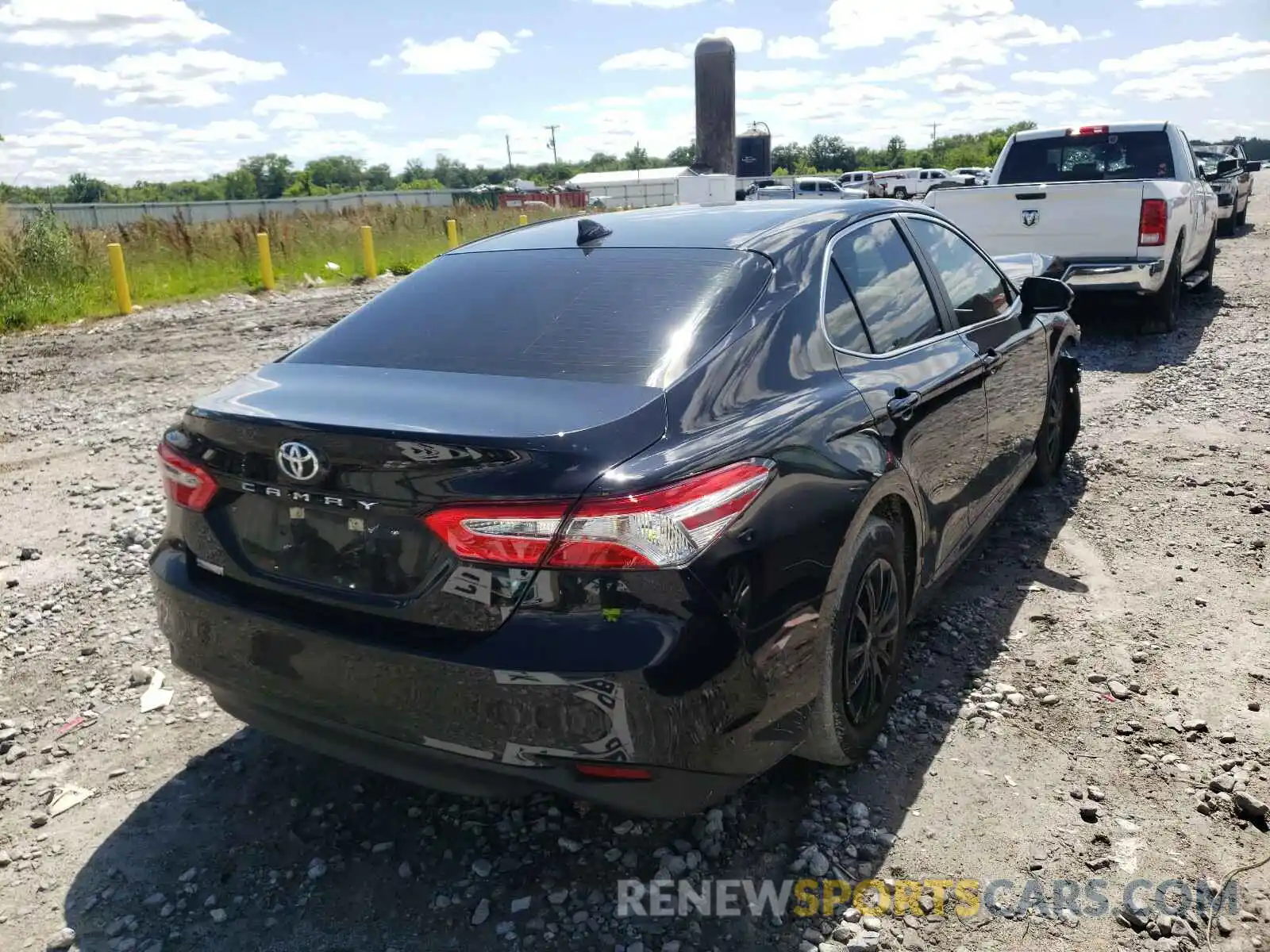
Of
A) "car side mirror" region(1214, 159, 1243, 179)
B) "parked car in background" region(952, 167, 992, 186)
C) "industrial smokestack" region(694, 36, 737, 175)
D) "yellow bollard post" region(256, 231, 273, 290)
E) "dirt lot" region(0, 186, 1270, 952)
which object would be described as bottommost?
"dirt lot" region(0, 186, 1270, 952)

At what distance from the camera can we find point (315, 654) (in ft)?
7.76

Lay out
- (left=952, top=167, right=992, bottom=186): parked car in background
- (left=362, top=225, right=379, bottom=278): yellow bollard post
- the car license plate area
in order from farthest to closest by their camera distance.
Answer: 1. (left=952, top=167, right=992, bottom=186): parked car in background
2. (left=362, top=225, right=379, bottom=278): yellow bollard post
3. the car license plate area

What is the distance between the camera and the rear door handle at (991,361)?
3850 millimetres

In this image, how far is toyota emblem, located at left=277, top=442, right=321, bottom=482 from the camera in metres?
2.31

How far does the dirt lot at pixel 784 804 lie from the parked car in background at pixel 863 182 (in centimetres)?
3780

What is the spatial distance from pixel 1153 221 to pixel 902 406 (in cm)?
665

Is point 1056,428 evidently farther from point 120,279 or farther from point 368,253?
point 368,253

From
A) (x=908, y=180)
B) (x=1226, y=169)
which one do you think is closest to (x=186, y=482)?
(x=1226, y=169)

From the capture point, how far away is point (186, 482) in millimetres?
2643

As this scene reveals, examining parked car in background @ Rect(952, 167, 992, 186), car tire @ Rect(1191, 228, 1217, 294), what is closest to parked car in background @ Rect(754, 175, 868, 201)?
parked car in background @ Rect(952, 167, 992, 186)

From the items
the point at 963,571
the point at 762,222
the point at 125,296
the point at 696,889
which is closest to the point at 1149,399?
the point at 963,571

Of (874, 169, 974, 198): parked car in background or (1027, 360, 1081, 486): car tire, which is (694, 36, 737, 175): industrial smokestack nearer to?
(874, 169, 974, 198): parked car in background

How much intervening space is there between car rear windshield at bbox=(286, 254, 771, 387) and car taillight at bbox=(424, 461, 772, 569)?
0.44 meters

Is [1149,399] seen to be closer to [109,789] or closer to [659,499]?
[659,499]
